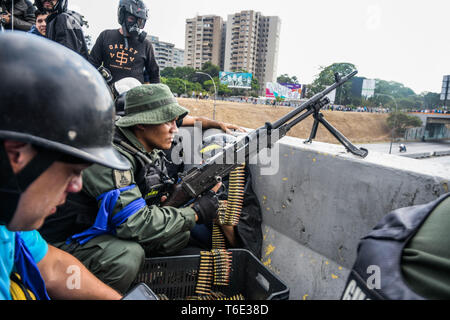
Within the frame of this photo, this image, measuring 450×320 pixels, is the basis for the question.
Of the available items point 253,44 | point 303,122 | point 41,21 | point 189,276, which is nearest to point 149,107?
point 189,276

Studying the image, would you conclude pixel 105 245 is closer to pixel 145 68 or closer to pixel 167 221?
pixel 167 221

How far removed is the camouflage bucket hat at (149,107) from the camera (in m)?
2.67

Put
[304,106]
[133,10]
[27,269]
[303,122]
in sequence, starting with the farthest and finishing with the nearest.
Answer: [303,122] → [133,10] → [304,106] → [27,269]

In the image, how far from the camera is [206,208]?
2770 millimetres

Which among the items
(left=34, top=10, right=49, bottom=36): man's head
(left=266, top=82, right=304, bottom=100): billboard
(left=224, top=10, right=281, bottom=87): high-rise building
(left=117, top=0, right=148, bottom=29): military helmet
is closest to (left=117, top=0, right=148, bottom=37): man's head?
(left=117, top=0, right=148, bottom=29): military helmet

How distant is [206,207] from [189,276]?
1.99ft

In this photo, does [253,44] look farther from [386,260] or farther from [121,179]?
[386,260]

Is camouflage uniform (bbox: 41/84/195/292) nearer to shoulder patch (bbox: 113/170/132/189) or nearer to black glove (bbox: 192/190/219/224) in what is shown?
shoulder patch (bbox: 113/170/132/189)

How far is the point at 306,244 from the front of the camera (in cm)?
275

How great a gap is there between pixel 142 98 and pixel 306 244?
6.54ft

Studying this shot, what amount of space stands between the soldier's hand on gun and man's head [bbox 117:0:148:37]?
11.2ft

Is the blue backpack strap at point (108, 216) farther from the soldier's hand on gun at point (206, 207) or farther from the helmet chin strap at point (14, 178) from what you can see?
the helmet chin strap at point (14, 178)

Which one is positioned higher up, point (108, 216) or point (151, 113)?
point (151, 113)

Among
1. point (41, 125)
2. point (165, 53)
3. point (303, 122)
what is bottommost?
point (303, 122)
